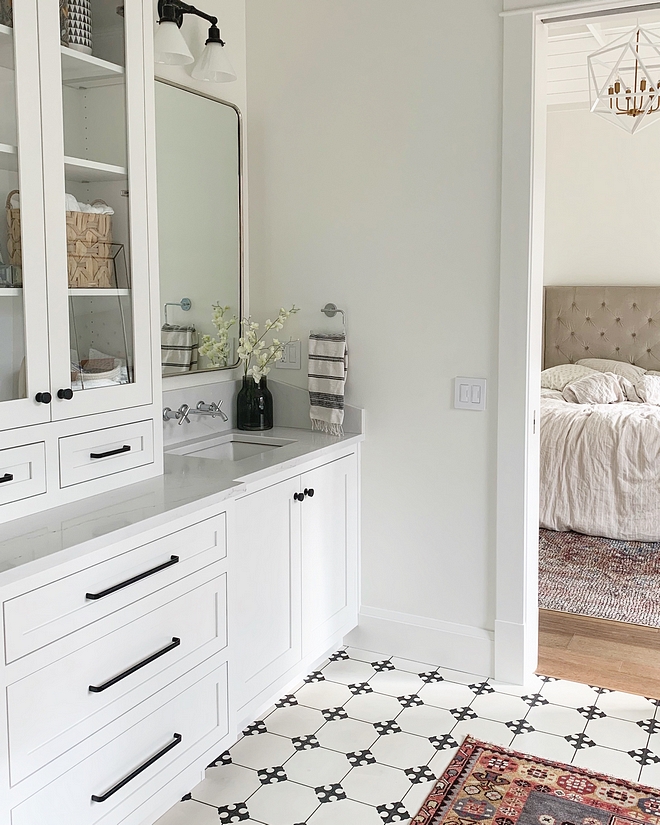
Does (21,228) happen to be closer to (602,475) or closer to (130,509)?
(130,509)

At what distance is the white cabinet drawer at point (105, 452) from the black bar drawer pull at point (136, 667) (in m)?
0.46

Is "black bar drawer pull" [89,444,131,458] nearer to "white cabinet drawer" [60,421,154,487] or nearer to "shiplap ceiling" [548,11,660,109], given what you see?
"white cabinet drawer" [60,421,154,487]

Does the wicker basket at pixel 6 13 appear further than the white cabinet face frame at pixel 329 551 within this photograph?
No

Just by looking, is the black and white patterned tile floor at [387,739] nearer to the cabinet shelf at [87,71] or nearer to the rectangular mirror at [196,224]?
the rectangular mirror at [196,224]

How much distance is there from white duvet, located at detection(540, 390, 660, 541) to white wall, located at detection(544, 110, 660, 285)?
209 cm

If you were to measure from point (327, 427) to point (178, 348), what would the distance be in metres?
0.62

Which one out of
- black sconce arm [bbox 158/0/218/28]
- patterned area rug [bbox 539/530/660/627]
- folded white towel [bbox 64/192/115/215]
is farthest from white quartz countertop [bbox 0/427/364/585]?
patterned area rug [bbox 539/530/660/627]

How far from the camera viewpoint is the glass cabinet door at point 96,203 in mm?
1904

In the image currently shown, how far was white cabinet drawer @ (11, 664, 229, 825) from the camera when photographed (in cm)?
165

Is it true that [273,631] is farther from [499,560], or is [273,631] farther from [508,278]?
[508,278]

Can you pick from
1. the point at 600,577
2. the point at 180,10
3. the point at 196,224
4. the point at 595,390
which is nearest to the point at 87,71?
the point at 180,10

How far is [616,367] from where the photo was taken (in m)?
5.97

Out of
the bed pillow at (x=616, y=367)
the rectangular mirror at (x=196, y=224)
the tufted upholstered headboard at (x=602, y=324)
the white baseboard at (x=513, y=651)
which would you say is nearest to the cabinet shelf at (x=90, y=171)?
the rectangular mirror at (x=196, y=224)

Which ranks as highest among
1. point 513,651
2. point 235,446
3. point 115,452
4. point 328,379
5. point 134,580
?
point 328,379
